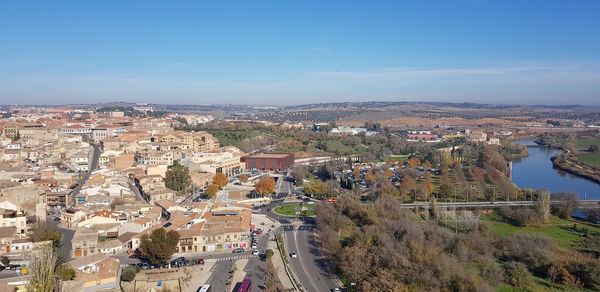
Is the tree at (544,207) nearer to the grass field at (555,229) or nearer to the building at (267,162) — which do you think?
the grass field at (555,229)

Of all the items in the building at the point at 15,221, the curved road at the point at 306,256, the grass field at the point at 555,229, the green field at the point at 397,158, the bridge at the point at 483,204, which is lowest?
the grass field at the point at 555,229

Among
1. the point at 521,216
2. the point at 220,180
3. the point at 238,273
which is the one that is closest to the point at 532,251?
the point at 521,216

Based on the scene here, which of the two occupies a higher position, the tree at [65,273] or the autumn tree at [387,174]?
the tree at [65,273]

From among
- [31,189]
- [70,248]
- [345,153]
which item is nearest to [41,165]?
[31,189]

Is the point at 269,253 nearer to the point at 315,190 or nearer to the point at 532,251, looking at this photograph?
the point at 532,251

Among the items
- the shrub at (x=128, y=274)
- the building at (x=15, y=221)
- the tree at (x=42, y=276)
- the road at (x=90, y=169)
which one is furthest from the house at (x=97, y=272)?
the road at (x=90, y=169)
